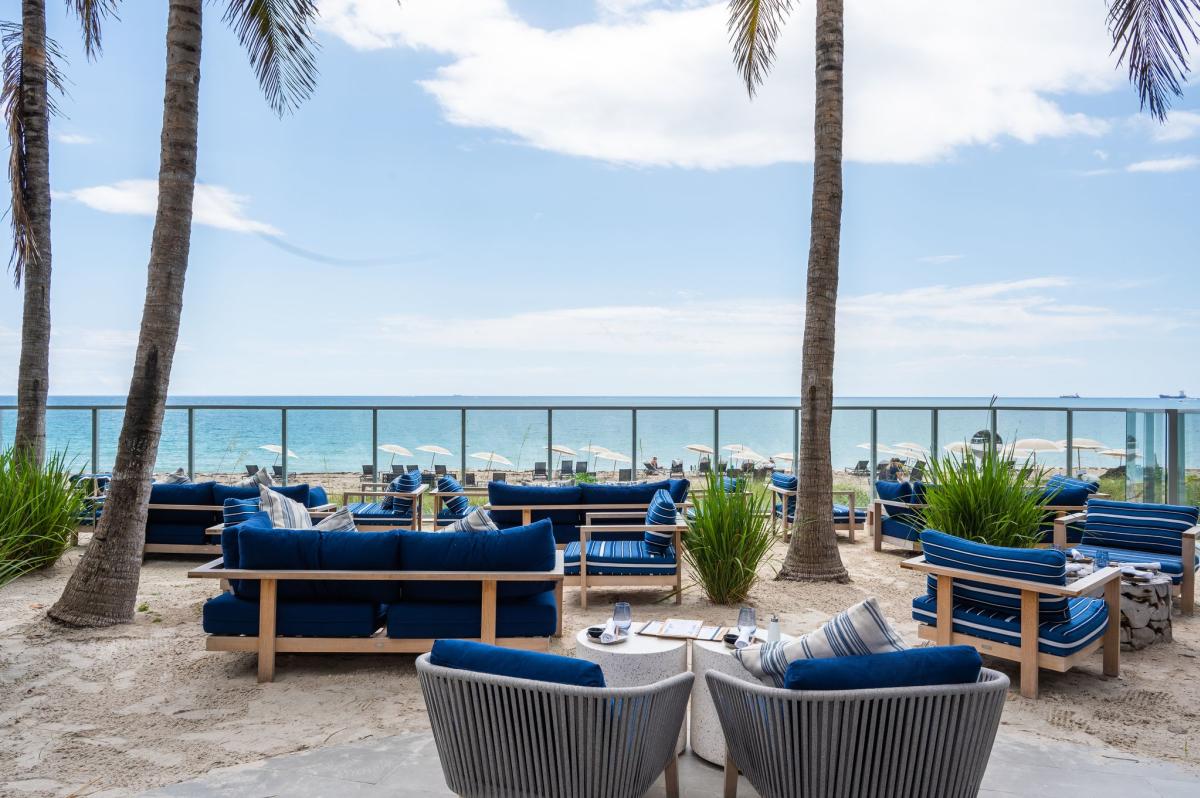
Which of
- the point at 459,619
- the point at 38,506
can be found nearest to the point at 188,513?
the point at 38,506

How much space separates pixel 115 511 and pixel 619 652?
12.8 feet

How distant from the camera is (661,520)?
570cm

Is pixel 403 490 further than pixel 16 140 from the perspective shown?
Yes

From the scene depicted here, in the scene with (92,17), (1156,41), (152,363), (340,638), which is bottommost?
(340,638)

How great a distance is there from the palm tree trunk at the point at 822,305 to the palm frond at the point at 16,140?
7.03 m

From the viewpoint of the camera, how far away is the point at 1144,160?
77.5 feet

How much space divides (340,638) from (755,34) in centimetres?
660

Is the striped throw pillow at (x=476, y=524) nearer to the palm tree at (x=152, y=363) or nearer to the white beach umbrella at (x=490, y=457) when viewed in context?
the palm tree at (x=152, y=363)

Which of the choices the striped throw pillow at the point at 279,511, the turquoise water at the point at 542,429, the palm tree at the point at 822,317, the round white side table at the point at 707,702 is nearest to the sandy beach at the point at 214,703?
the striped throw pillow at the point at 279,511

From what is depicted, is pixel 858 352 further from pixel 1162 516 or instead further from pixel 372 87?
pixel 1162 516

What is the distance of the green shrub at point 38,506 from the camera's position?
6000 mm

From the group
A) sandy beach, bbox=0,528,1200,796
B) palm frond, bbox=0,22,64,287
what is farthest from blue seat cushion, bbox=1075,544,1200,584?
palm frond, bbox=0,22,64,287

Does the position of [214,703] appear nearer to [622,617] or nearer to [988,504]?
[622,617]

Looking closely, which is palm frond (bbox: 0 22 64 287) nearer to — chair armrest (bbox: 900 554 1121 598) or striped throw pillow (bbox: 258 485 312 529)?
striped throw pillow (bbox: 258 485 312 529)
